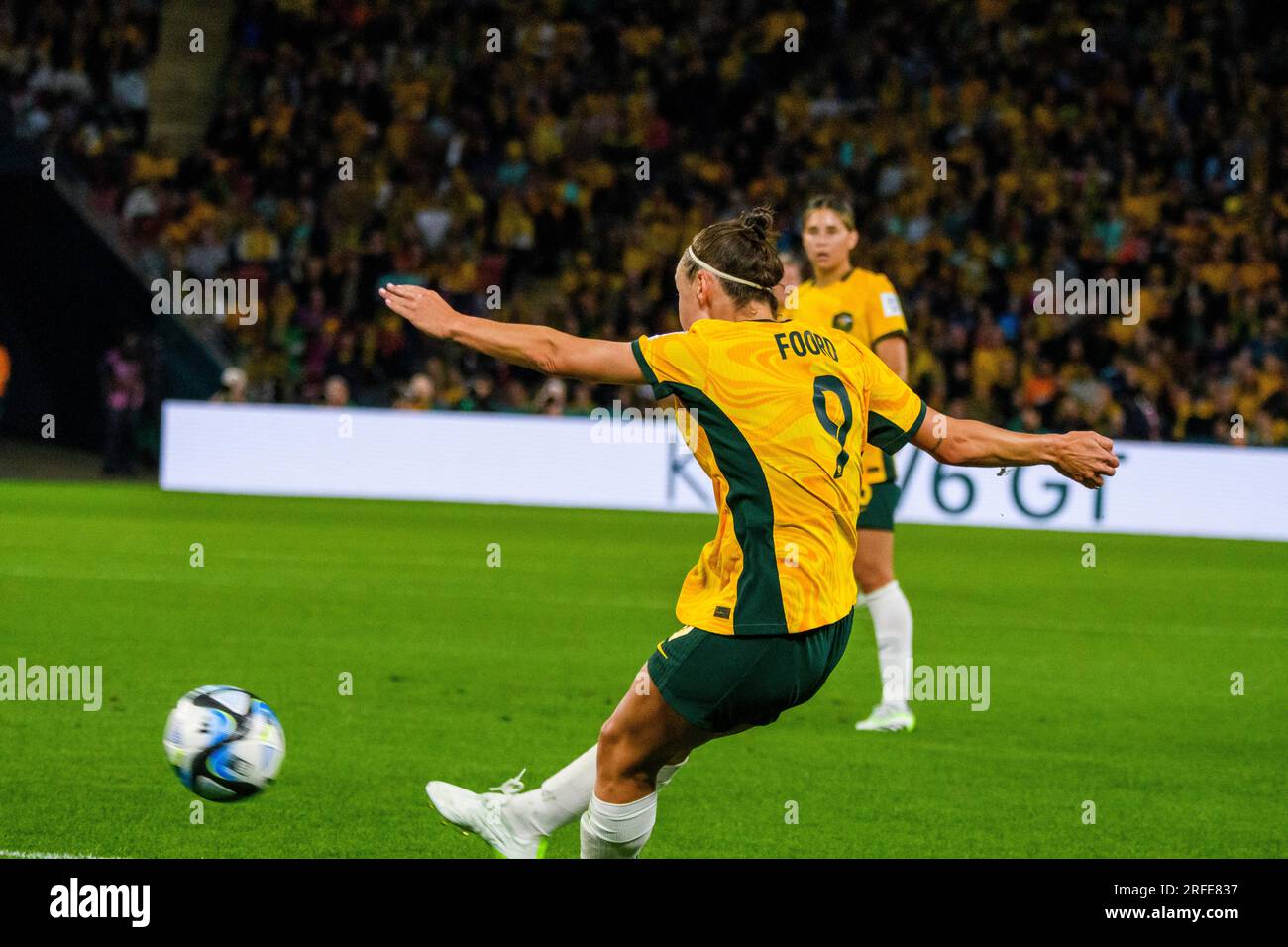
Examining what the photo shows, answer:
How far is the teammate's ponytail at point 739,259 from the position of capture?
5.12 metres

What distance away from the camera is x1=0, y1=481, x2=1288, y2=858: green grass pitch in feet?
22.5

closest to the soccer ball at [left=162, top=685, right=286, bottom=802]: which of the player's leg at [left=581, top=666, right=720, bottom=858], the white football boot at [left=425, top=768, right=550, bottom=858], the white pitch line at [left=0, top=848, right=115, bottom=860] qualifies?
the white pitch line at [left=0, top=848, right=115, bottom=860]

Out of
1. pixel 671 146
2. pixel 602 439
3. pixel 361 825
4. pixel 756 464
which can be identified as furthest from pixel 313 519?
pixel 756 464

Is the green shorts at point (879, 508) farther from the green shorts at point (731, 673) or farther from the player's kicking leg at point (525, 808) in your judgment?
the green shorts at point (731, 673)

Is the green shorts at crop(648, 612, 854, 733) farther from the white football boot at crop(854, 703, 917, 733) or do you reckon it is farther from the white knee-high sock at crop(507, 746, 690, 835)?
the white football boot at crop(854, 703, 917, 733)

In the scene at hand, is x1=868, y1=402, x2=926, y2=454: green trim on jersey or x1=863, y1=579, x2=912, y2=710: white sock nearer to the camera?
Result: x1=868, y1=402, x2=926, y2=454: green trim on jersey

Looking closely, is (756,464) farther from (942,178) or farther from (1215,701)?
(942,178)

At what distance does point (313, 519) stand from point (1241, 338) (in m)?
11.8

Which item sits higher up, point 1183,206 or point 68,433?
point 1183,206

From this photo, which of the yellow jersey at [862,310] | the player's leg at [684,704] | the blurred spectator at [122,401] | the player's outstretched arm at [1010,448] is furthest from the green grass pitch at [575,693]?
the blurred spectator at [122,401]

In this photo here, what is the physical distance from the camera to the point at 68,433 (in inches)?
1126

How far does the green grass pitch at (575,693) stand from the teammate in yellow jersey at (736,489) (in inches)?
59.0

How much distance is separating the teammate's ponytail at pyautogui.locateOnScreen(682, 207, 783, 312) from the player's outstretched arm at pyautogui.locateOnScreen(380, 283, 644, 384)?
36 cm

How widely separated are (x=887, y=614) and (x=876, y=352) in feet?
4.08
